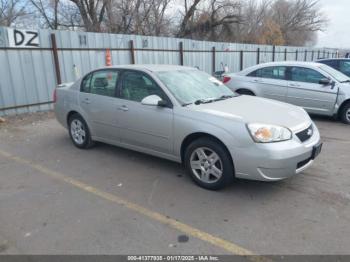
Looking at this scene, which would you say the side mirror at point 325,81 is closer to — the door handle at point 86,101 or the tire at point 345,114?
the tire at point 345,114

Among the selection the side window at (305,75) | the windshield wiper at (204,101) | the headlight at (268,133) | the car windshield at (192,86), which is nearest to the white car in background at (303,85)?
the side window at (305,75)

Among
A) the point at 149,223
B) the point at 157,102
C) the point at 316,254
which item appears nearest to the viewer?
the point at 316,254

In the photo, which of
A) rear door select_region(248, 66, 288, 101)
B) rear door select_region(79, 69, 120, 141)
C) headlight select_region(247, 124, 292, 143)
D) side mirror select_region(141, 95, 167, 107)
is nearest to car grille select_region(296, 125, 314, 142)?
headlight select_region(247, 124, 292, 143)

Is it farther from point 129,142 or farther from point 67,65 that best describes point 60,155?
point 67,65

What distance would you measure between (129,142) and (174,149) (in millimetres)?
920

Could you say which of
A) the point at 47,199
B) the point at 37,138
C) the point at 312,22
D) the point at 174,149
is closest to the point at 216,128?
the point at 174,149

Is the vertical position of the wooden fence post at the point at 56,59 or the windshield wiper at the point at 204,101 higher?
the wooden fence post at the point at 56,59

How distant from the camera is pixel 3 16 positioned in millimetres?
22125

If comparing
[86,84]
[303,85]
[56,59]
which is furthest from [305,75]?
[56,59]

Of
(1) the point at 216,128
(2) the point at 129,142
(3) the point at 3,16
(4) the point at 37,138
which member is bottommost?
(4) the point at 37,138

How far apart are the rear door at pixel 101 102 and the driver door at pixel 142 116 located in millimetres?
174

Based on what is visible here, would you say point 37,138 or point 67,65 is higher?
point 67,65

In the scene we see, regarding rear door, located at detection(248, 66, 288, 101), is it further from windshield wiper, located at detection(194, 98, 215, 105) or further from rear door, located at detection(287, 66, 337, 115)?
windshield wiper, located at detection(194, 98, 215, 105)

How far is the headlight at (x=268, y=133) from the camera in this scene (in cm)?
324
